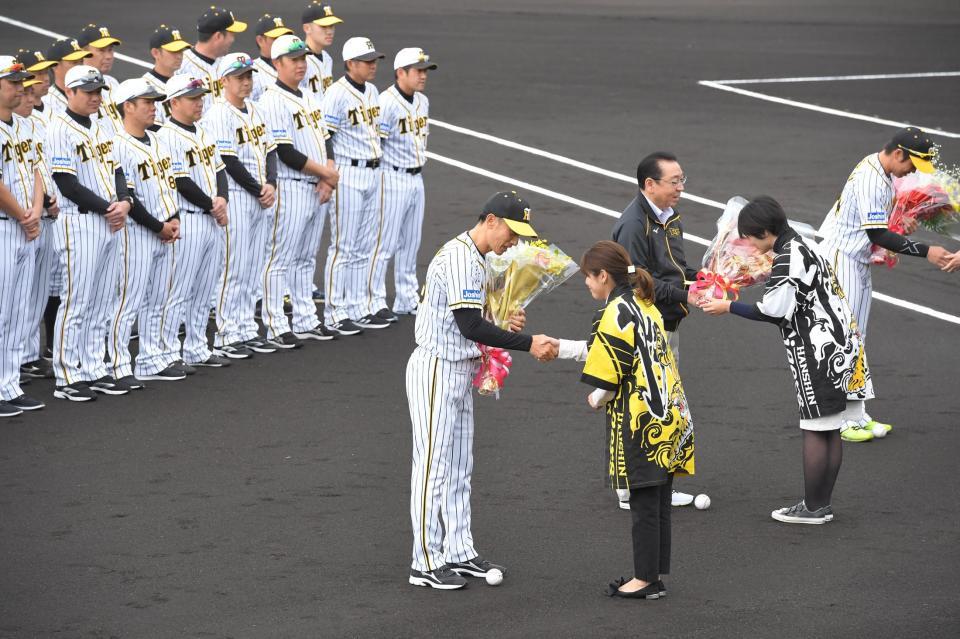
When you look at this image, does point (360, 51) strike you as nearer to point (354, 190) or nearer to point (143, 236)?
point (354, 190)

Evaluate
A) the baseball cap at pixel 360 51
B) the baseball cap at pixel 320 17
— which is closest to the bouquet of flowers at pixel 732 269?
the baseball cap at pixel 360 51

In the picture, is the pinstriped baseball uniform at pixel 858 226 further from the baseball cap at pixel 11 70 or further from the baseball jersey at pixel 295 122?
the baseball cap at pixel 11 70

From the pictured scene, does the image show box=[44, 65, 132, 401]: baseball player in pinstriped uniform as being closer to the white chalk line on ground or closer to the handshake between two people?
the handshake between two people

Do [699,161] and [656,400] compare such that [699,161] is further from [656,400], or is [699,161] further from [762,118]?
[656,400]

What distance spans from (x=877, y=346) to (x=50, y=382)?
741 centimetres

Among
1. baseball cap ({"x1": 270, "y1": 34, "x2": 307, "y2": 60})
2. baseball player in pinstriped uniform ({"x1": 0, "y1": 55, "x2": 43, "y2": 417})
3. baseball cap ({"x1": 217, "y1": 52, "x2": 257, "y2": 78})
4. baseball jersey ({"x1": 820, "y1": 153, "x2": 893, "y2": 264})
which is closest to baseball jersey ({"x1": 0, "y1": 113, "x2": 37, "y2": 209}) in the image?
baseball player in pinstriped uniform ({"x1": 0, "y1": 55, "x2": 43, "y2": 417})

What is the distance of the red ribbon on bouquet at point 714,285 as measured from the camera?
8.96m

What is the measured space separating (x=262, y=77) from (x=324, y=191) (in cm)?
142

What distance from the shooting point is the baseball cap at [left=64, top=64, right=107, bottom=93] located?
1090 centimetres

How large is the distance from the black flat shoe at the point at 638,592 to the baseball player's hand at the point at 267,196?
598 cm

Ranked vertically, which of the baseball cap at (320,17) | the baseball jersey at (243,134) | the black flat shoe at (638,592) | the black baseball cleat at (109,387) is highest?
the baseball cap at (320,17)

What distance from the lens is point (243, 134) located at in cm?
1233

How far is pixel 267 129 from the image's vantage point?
41.3 ft

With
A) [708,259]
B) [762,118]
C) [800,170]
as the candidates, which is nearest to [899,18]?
[762,118]
